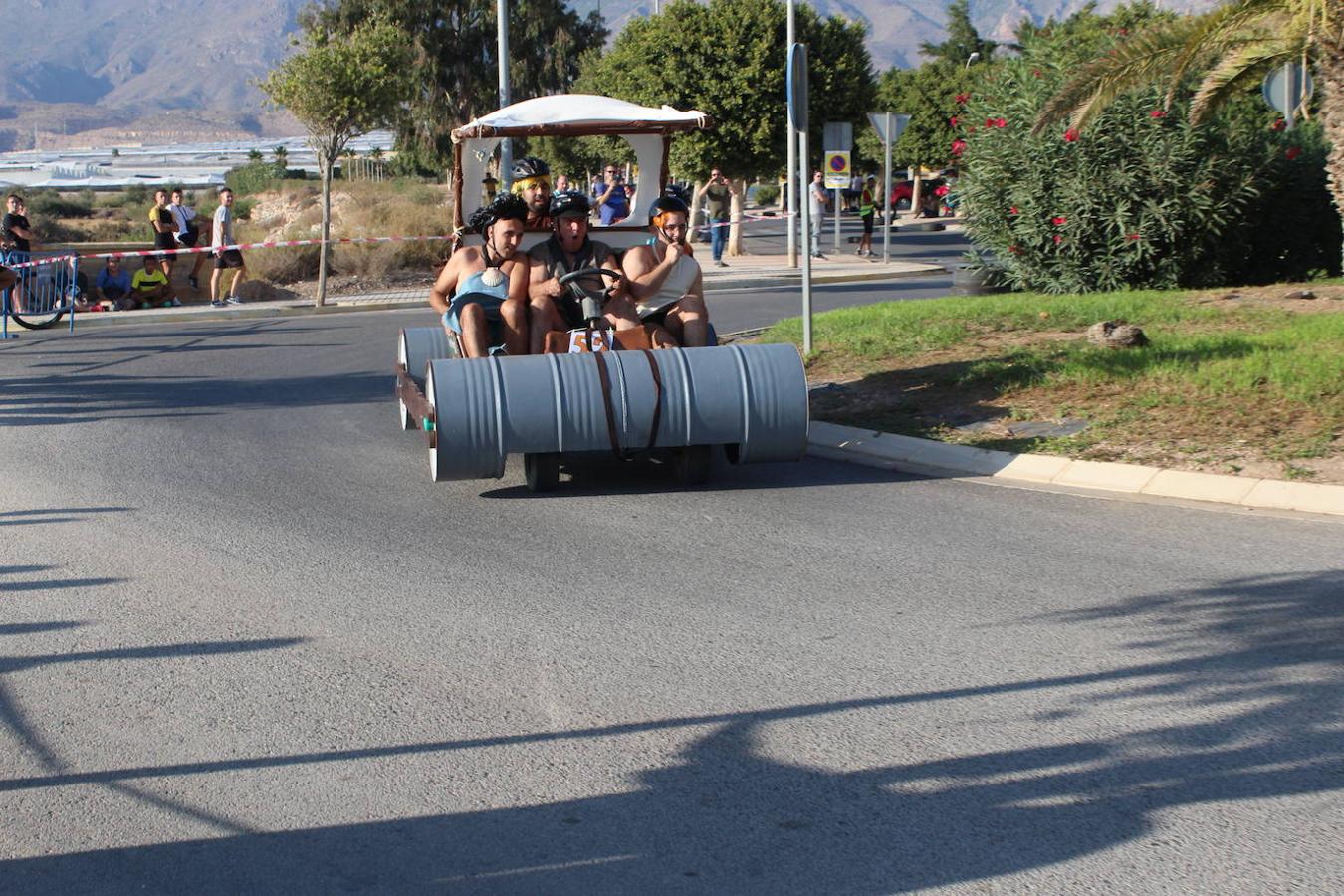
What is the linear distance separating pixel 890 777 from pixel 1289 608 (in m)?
2.47

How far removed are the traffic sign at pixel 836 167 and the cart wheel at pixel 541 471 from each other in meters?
19.9

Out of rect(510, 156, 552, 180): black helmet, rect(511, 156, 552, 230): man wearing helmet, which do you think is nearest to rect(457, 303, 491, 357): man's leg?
rect(511, 156, 552, 230): man wearing helmet

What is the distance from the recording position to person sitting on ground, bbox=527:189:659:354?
9.61m

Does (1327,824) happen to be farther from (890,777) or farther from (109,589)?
(109,589)

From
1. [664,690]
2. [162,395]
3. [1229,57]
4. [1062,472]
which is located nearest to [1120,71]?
[1229,57]

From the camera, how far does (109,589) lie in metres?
6.98

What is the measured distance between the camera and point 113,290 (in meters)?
22.4

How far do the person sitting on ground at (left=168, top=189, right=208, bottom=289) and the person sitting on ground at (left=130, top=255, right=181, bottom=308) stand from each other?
0.74 meters

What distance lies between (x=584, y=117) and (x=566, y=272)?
154 cm

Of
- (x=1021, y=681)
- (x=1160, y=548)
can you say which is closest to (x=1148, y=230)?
(x=1160, y=548)

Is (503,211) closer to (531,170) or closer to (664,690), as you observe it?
(531,170)

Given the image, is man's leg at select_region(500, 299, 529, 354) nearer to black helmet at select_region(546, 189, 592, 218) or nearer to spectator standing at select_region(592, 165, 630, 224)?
black helmet at select_region(546, 189, 592, 218)

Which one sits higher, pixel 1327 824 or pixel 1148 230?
pixel 1148 230

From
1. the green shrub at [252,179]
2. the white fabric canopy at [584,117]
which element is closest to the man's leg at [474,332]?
the white fabric canopy at [584,117]
